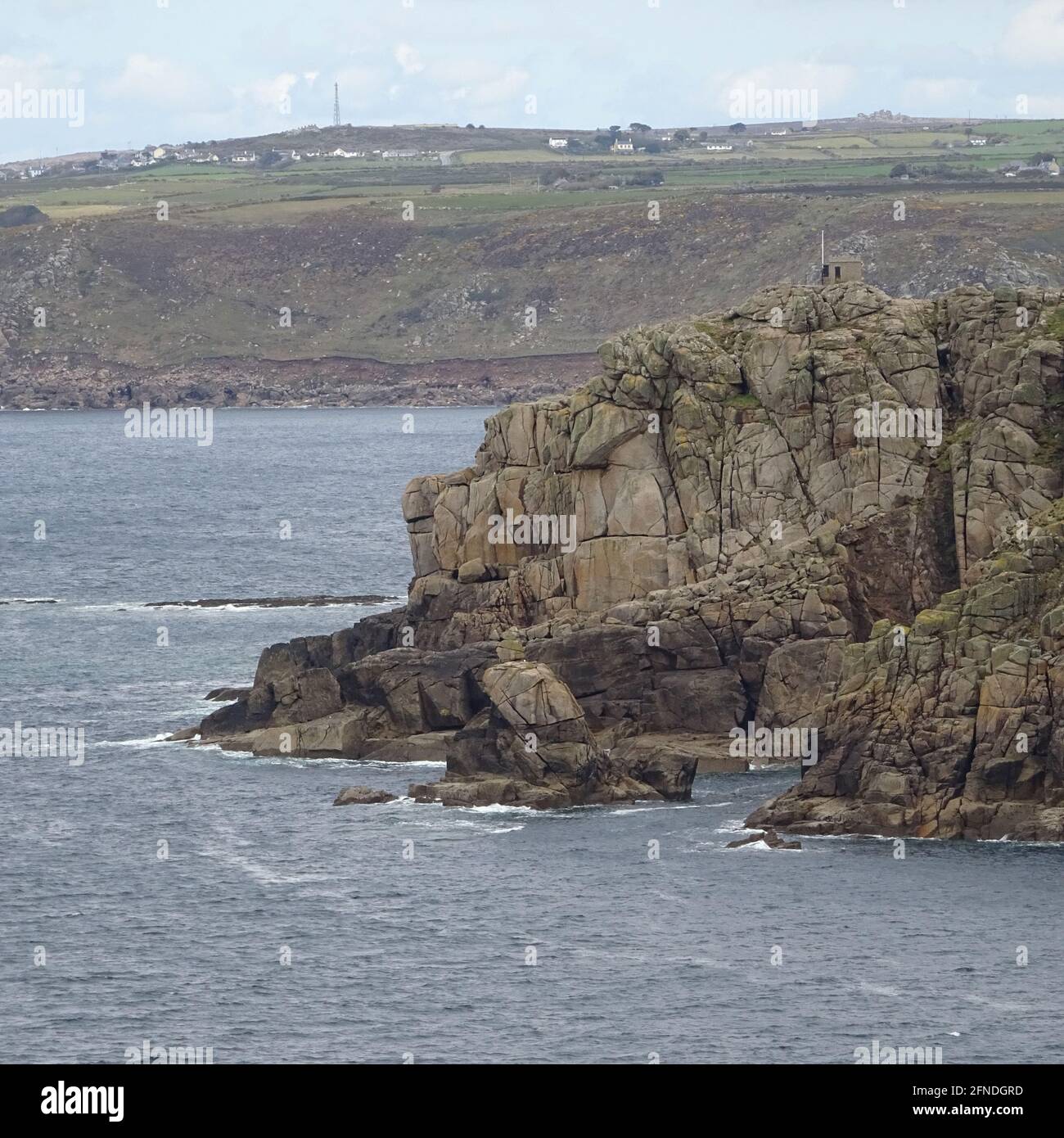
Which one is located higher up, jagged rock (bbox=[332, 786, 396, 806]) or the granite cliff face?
the granite cliff face

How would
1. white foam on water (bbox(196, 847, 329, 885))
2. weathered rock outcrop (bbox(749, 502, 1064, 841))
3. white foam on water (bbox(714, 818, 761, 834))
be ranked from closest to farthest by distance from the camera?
white foam on water (bbox(196, 847, 329, 885)) → weathered rock outcrop (bbox(749, 502, 1064, 841)) → white foam on water (bbox(714, 818, 761, 834))

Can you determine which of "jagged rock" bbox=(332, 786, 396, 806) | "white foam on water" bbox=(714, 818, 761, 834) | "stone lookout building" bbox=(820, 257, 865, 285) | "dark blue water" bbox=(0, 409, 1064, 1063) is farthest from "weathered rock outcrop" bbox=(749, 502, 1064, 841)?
"stone lookout building" bbox=(820, 257, 865, 285)

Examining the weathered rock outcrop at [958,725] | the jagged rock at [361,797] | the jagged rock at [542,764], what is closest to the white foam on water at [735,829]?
the weathered rock outcrop at [958,725]

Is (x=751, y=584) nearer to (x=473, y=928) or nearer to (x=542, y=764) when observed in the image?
(x=542, y=764)

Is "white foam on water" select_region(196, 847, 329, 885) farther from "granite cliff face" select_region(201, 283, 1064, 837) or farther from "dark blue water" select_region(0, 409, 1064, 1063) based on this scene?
"granite cliff face" select_region(201, 283, 1064, 837)

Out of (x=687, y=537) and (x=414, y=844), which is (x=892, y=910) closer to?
(x=414, y=844)

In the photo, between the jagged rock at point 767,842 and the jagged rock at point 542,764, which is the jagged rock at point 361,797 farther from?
the jagged rock at point 767,842

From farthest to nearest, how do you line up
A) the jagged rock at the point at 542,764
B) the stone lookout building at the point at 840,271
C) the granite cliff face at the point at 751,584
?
1. the stone lookout building at the point at 840,271
2. the jagged rock at the point at 542,764
3. the granite cliff face at the point at 751,584
